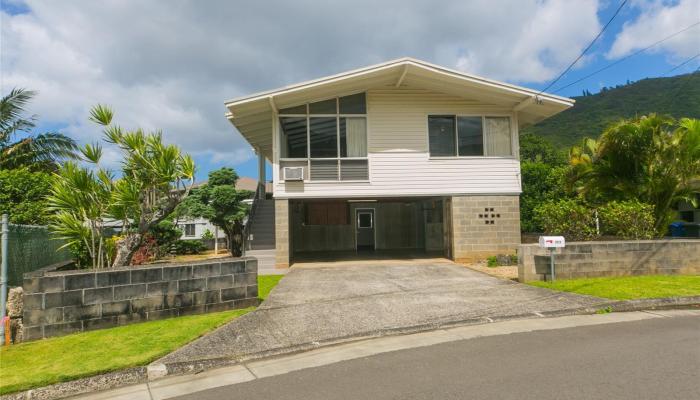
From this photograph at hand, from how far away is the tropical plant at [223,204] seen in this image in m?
14.6

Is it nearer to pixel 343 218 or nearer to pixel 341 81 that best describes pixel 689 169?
pixel 341 81

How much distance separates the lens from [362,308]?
24.5 feet

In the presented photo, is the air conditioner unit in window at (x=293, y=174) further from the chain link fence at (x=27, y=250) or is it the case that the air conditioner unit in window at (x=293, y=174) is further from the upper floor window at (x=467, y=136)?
the chain link fence at (x=27, y=250)

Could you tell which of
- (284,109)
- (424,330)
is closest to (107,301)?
(424,330)

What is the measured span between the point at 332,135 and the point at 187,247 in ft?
30.6

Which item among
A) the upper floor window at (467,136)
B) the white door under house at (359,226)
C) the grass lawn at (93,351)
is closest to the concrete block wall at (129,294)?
the grass lawn at (93,351)

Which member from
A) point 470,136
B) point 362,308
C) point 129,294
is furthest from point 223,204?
point 470,136

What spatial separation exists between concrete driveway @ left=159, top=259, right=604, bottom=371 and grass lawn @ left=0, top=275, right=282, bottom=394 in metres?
0.36

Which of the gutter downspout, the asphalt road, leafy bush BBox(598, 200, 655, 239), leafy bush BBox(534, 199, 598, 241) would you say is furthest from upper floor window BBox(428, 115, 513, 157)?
the gutter downspout

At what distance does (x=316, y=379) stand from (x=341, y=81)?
1011cm

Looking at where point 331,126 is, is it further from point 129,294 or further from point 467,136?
point 129,294

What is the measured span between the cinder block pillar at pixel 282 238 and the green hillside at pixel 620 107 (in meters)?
45.1

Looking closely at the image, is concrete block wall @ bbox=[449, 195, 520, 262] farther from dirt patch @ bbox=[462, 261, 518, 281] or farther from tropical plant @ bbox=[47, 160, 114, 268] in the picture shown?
tropical plant @ bbox=[47, 160, 114, 268]

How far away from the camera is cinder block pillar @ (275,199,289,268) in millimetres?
13055
